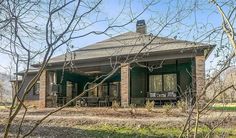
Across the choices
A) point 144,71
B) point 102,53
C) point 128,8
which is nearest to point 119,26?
point 128,8

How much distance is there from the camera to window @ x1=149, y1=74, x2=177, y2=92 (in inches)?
820

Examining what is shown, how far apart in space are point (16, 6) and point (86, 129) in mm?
8251

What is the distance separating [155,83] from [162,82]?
51 centimetres

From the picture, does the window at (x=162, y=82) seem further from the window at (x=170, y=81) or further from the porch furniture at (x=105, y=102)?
the porch furniture at (x=105, y=102)

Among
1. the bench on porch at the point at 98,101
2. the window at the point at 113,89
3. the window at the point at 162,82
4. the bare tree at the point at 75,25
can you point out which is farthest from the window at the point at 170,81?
the bare tree at the point at 75,25

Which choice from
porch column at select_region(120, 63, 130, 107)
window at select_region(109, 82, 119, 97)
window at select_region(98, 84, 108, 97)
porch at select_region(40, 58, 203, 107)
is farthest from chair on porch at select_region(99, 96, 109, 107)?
window at select_region(98, 84, 108, 97)

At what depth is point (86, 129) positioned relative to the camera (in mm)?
10453

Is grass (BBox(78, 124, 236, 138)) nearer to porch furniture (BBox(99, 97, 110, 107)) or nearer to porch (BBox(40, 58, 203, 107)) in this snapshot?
porch (BBox(40, 58, 203, 107))

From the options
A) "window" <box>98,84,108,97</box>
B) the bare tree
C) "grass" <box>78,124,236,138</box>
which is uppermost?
the bare tree

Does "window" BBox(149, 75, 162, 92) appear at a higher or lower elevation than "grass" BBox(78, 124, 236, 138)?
higher

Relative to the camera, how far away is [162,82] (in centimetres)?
2111

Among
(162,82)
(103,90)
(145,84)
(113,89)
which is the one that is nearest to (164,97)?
(162,82)

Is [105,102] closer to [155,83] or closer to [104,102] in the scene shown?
[104,102]

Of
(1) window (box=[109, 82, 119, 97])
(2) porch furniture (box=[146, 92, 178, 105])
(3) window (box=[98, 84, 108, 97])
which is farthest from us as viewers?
(3) window (box=[98, 84, 108, 97])
